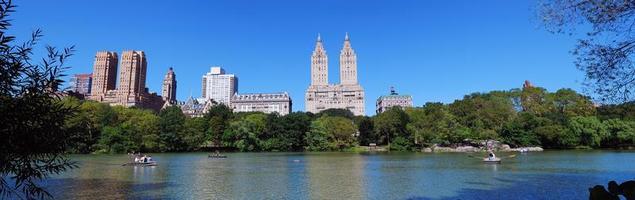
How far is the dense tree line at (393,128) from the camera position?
231 ft

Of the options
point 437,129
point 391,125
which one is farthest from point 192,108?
point 437,129

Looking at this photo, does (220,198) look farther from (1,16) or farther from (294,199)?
(1,16)

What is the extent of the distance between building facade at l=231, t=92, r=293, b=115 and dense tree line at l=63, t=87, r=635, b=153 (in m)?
98.7

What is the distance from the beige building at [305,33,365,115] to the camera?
18475cm

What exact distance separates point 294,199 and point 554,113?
72.6 m

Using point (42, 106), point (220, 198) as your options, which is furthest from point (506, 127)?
point (42, 106)

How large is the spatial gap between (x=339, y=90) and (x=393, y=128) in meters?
110

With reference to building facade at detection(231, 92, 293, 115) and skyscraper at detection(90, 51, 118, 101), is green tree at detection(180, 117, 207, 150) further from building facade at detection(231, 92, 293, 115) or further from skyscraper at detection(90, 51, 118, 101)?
skyscraper at detection(90, 51, 118, 101)

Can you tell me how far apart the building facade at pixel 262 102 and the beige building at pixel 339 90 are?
31.8ft

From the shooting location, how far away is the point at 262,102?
613 feet

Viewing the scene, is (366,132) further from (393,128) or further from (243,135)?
(243,135)

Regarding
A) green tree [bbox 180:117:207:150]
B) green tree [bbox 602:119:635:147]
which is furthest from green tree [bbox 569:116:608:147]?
green tree [bbox 180:117:207:150]

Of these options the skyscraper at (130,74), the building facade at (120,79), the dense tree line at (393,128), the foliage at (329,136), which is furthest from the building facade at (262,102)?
the foliage at (329,136)

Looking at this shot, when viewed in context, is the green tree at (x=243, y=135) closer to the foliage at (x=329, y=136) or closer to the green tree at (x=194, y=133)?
the green tree at (x=194, y=133)
